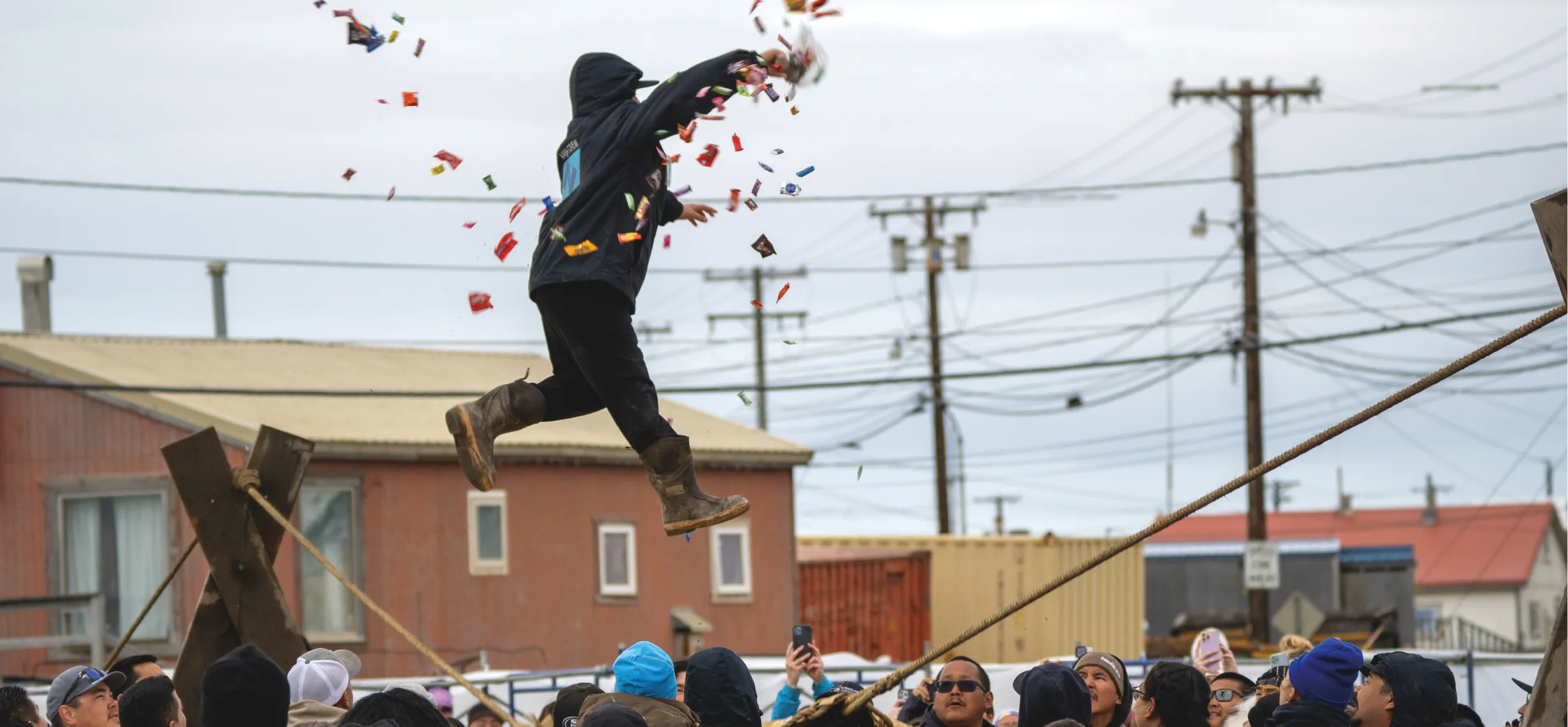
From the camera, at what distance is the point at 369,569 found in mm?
22328

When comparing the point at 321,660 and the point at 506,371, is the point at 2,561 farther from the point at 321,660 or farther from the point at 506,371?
the point at 321,660

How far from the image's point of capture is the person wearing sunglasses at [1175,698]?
6.55 meters

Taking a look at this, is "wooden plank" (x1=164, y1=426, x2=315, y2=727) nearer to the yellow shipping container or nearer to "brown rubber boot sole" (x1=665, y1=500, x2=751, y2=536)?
"brown rubber boot sole" (x1=665, y1=500, x2=751, y2=536)

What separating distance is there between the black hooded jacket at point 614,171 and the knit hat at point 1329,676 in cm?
228

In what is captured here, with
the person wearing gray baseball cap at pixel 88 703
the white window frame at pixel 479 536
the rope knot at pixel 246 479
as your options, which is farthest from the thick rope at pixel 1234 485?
the white window frame at pixel 479 536

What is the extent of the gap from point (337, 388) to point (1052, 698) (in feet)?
63.2

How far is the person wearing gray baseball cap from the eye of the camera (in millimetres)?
6855

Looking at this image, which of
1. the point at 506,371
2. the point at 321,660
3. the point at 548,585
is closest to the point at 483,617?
the point at 548,585

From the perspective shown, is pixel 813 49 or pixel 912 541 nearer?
pixel 813 49

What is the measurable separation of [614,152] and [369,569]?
1739 centimetres

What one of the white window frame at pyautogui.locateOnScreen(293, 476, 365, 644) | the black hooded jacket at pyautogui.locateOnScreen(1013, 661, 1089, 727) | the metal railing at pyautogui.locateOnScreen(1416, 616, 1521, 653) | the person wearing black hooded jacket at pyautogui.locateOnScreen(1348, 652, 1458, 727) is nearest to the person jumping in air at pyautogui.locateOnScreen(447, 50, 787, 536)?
the black hooded jacket at pyautogui.locateOnScreen(1013, 661, 1089, 727)

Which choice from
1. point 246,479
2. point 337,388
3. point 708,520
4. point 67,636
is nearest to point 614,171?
point 708,520

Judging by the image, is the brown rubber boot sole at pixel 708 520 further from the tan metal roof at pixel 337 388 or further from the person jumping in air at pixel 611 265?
the tan metal roof at pixel 337 388

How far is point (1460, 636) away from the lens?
167 feet
